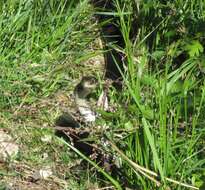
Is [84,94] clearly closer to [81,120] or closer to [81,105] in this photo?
[81,105]

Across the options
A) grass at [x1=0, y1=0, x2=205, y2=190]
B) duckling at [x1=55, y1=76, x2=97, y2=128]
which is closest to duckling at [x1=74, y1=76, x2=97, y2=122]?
duckling at [x1=55, y1=76, x2=97, y2=128]

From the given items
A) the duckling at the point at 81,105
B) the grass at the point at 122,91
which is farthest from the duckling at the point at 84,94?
the grass at the point at 122,91

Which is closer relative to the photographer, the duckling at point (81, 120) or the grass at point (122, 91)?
the grass at point (122, 91)

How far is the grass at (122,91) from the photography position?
2826 millimetres

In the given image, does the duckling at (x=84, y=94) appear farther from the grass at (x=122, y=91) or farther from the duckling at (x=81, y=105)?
the grass at (x=122, y=91)

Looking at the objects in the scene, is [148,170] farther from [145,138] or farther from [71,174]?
[71,174]

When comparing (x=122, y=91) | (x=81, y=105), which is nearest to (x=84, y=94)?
(x=81, y=105)

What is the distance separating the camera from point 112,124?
309 centimetres

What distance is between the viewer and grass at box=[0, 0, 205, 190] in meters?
2.83

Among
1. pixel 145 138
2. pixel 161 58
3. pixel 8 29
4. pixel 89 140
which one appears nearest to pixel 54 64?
pixel 8 29

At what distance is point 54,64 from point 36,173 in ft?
2.64

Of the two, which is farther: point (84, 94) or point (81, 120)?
point (84, 94)

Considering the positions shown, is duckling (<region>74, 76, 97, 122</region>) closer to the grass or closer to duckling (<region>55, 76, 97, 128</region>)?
duckling (<region>55, 76, 97, 128</region>)

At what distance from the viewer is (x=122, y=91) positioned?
3332mm
